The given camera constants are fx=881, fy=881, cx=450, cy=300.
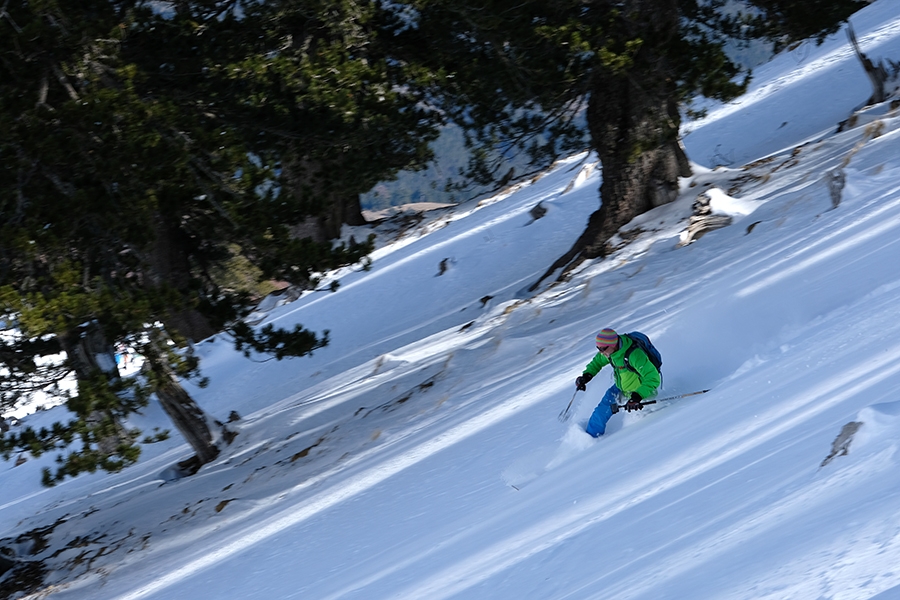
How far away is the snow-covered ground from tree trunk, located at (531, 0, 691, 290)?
431 mm

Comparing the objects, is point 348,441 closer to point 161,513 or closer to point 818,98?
point 161,513

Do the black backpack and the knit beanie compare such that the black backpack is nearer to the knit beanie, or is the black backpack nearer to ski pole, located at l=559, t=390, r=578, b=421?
the knit beanie

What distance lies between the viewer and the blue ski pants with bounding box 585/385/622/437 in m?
6.05

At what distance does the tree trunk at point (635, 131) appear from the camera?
32.6 ft

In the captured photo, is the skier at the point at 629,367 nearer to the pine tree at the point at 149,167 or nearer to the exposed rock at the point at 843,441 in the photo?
the exposed rock at the point at 843,441

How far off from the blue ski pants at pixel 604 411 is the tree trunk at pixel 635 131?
14.4 ft

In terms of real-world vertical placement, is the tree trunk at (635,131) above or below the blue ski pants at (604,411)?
above

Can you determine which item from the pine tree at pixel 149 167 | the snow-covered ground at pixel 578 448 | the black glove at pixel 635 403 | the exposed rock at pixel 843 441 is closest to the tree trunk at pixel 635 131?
the snow-covered ground at pixel 578 448

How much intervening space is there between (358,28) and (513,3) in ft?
6.05

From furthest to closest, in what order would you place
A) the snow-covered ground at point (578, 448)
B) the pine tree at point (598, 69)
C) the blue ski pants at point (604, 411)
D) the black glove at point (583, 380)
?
the pine tree at point (598, 69), the black glove at point (583, 380), the blue ski pants at point (604, 411), the snow-covered ground at point (578, 448)

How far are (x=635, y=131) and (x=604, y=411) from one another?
224 inches

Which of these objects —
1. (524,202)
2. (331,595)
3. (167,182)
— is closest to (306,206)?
(167,182)

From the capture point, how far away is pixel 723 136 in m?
17.1

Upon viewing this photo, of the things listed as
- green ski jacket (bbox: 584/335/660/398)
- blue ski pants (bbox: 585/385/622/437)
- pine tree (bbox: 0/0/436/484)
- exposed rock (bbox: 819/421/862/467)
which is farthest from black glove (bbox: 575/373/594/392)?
pine tree (bbox: 0/0/436/484)
